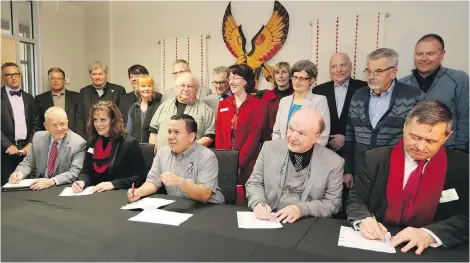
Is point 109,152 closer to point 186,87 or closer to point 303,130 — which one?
point 186,87

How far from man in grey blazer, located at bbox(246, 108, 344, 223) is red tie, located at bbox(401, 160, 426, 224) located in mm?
345

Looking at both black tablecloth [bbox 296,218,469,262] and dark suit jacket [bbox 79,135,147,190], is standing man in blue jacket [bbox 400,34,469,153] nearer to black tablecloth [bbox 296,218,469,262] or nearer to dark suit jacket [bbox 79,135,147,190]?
black tablecloth [bbox 296,218,469,262]

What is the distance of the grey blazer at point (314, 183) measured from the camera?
69.9 inches

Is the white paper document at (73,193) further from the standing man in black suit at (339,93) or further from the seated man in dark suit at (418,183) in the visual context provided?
the standing man in black suit at (339,93)

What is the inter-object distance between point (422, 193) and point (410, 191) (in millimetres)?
47

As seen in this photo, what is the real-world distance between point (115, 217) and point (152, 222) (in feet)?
0.66

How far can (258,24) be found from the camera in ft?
14.2

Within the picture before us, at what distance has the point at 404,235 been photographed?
4.31 ft

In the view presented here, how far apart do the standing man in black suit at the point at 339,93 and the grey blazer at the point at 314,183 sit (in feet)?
3.21

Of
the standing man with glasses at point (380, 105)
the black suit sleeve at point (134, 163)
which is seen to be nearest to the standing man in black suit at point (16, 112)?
the black suit sleeve at point (134, 163)

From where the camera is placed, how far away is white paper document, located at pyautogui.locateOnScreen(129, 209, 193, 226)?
158cm

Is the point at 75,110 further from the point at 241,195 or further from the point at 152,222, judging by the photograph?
the point at 152,222

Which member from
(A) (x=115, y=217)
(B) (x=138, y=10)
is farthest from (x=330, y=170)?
(B) (x=138, y=10)

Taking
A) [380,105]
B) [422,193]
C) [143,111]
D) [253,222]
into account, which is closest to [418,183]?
[422,193]
